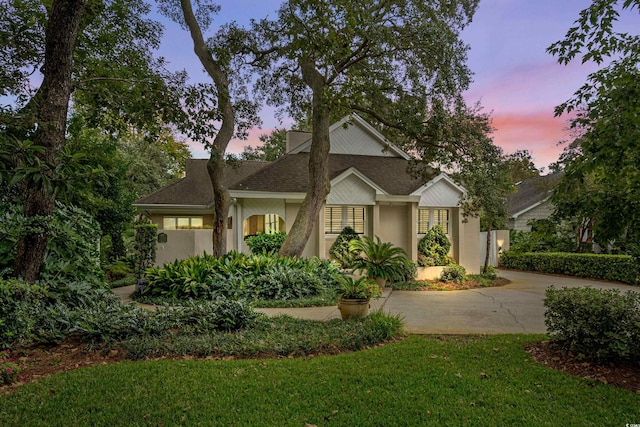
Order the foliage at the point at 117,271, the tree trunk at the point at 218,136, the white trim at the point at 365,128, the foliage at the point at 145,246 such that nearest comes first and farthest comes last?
the foliage at the point at 145,246 → the tree trunk at the point at 218,136 → the foliage at the point at 117,271 → the white trim at the point at 365,128

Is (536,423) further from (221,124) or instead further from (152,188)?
(152,188)

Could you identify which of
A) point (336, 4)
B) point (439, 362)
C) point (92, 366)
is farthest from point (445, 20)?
point (92, 366)

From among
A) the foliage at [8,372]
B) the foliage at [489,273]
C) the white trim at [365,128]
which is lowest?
the foliage at [489,273]

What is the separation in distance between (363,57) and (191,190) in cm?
975

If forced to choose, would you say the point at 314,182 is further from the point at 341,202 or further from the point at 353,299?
the point at 353,299

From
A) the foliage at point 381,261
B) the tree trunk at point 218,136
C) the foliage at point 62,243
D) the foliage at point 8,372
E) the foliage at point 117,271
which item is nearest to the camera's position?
the foliage at point 8,372

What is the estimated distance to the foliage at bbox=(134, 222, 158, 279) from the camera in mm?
11023

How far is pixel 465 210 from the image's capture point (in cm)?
1356

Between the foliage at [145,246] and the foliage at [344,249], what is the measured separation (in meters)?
6.04

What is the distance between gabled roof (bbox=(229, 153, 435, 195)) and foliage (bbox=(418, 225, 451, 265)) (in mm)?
1934

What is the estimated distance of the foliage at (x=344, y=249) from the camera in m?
13.4

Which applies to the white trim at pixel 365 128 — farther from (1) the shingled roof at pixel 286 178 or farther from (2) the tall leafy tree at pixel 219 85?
(2) the tall leafy tree at pixel 219 85

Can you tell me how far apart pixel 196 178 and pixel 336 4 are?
1134cm

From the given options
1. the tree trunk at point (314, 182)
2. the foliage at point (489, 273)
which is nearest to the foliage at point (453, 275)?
the foliage at point (489, 273)
